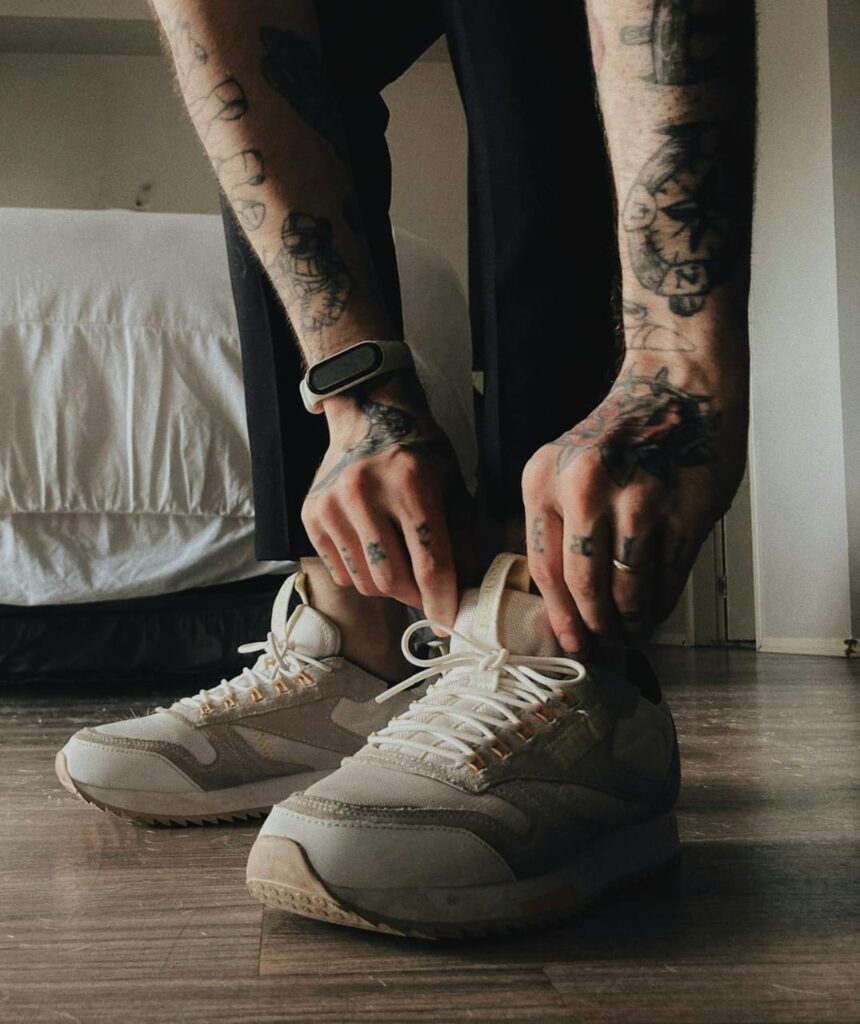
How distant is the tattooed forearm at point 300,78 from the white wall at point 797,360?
7.70 feet

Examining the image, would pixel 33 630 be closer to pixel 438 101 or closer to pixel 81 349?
pixel 81 349

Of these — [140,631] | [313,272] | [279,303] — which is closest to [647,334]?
[313,272]

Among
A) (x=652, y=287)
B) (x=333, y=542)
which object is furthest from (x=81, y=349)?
(x=652, y=287)

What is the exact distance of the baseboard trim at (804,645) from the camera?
9.25 ft

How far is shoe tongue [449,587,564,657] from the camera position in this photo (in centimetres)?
62

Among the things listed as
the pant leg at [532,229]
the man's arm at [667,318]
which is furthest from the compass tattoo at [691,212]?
the pant leg at [532,229]

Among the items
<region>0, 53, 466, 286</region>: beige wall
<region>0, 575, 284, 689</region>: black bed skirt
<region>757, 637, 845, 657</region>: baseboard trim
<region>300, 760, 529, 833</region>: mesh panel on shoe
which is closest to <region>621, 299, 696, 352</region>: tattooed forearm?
<region>300, 760, 529, 833</region>: mesh panel on shoe

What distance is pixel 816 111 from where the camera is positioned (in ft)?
9.59

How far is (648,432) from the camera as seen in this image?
22.6 inches

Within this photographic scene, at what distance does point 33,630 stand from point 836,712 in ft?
4.10

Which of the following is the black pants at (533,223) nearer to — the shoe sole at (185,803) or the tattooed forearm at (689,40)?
the tattooed forearm at (689,40)

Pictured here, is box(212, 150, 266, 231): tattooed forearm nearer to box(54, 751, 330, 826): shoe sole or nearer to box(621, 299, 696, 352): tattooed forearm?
box(621, 299, 696, 352): tattooed forearm

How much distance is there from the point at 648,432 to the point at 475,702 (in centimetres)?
17

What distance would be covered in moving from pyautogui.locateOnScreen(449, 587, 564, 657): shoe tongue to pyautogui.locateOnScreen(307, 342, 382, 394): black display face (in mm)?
172
